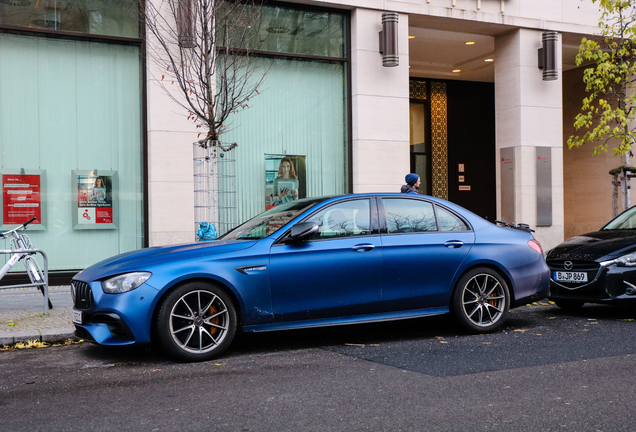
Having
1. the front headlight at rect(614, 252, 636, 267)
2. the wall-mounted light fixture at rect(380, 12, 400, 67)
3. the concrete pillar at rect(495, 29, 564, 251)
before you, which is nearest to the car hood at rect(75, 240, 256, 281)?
the front headlight at rect(614, 252, 636, 267)

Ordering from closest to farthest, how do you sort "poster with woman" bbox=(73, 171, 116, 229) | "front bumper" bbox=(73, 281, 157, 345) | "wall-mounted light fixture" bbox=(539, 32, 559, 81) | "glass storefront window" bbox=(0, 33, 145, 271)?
"front bumper" bbox=(73, 281, 157, 345) < "glass storefront window" bbox=(0, 33, 145, 271) < "poster with woman" bbox=(73, 171, 116, 229) < "wall-mounted light fixture" bbox=(539, 32, 559, 81)

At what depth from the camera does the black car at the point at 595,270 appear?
798 centimetres

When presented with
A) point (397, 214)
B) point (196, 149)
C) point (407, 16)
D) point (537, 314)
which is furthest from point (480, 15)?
point (397, 214)

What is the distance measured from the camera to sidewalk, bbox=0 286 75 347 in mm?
7066

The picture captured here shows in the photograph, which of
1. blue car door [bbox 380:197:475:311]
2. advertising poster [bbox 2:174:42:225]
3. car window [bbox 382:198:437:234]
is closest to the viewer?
blue car door [bbox 380:197:475:311]

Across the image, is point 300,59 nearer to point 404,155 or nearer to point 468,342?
point 404,155

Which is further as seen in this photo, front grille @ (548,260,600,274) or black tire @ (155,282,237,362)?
front grille @ (548,260,600,274)

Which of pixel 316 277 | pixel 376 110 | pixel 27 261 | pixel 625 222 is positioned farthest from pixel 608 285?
pixel 27 261

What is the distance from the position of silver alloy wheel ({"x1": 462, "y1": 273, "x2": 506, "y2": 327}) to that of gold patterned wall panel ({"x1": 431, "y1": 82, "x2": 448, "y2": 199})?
541 inches

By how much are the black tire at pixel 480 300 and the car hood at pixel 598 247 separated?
168 centimetres

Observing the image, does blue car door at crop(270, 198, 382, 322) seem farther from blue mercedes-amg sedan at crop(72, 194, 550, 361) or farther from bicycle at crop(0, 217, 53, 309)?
bicycle at crop(0, 217, 53, 309)

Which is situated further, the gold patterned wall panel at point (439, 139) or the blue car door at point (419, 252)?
the gold patterned wall panel at point (439, 139)

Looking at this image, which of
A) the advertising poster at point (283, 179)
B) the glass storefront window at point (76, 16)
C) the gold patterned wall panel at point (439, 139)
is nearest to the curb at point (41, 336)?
the advertising poster at point (283, 179)

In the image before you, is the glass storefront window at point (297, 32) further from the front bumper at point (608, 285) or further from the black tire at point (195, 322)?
the black tire at point (195, 322)
